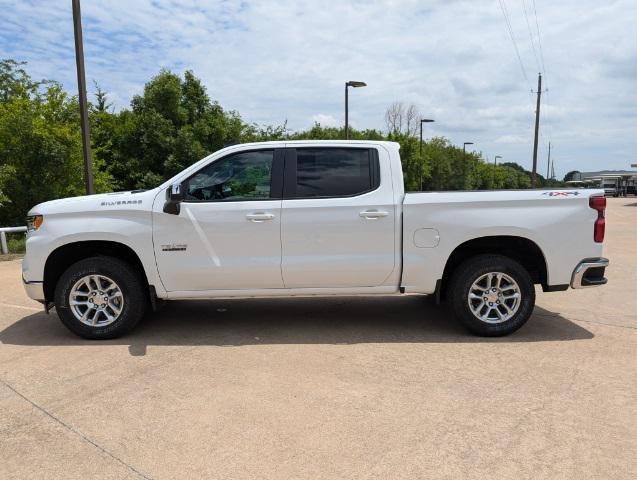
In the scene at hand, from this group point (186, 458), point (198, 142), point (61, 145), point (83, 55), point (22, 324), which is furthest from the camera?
point (198, 142)

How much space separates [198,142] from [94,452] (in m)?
20.6

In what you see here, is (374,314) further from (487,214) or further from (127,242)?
(127,242)

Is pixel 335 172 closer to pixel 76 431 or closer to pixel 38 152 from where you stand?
pixel 76 431

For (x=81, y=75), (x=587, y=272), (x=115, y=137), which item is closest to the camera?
(x=587, y=272)

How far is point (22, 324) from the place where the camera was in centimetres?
605

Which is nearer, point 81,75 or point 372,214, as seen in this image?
point 372,214

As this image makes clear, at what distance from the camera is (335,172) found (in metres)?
5.36

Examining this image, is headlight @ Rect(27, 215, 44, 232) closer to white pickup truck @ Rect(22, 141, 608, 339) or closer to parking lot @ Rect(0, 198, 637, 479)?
white pickup truck @ Rect(22, 141, 608, 339)

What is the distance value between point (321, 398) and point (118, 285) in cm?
250

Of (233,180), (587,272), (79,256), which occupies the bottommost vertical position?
(587,272)

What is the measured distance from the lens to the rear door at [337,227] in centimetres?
517

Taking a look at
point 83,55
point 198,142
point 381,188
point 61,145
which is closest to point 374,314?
point 381,188

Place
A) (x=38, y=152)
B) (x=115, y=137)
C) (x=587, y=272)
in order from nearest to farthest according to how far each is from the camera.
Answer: (x=587, y=272) < (x=38, y=152) < (x=115, y=137)

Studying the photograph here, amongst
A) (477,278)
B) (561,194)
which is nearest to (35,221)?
(477,278)
